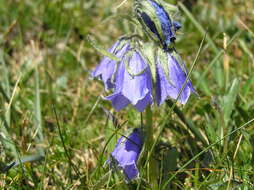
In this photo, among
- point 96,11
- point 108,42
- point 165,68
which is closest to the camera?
point 165,68

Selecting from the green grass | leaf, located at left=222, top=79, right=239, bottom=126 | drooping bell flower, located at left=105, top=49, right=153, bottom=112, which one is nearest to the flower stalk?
the green grass

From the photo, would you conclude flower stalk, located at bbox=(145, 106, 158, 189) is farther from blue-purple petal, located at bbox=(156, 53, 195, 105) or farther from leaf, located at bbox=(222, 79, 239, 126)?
leaf, located at bbox=(222, 79, 239, 126)

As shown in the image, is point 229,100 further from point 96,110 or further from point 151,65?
point 151,65

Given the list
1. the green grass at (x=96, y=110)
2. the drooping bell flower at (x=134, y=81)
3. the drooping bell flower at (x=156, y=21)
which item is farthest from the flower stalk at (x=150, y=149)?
the drooping bell flower at (x=156, y=21)

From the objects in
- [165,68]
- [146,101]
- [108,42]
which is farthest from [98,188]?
[108,42]

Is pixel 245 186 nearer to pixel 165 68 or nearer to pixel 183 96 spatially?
pixel 183 96

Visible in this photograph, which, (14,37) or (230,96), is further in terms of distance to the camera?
(14,37)

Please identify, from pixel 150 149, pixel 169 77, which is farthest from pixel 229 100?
pixel 169 77
